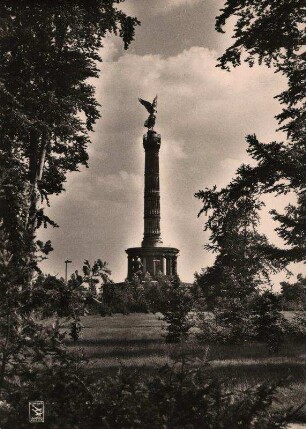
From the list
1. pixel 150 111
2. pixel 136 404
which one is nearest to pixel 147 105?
pixel 150 111

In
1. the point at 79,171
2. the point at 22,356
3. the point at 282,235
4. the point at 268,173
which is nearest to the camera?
the point at 22,356

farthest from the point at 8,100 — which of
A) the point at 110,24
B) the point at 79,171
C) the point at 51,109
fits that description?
the point at 79,171

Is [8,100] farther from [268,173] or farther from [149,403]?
[149,403]

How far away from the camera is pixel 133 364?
1169 cm

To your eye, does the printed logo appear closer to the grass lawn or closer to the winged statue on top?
the grass lawn

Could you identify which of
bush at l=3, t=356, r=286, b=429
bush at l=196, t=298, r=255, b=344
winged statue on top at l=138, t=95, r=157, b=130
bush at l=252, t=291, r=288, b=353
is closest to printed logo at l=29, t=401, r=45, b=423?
bush at l=3, t=356, r=286, b=429

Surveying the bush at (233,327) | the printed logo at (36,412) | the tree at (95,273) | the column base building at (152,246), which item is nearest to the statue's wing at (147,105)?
the column base building at (152,246)

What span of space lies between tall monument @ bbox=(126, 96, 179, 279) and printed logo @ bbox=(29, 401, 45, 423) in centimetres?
4288

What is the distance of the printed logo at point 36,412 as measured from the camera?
3584 mm

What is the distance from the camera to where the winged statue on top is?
5362 centimetres

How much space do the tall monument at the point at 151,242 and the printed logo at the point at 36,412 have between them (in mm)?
42876

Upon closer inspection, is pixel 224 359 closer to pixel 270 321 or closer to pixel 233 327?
pixel 270 321

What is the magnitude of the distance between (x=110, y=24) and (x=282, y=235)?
6182 mm

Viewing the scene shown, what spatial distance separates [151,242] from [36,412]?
45759 mm
